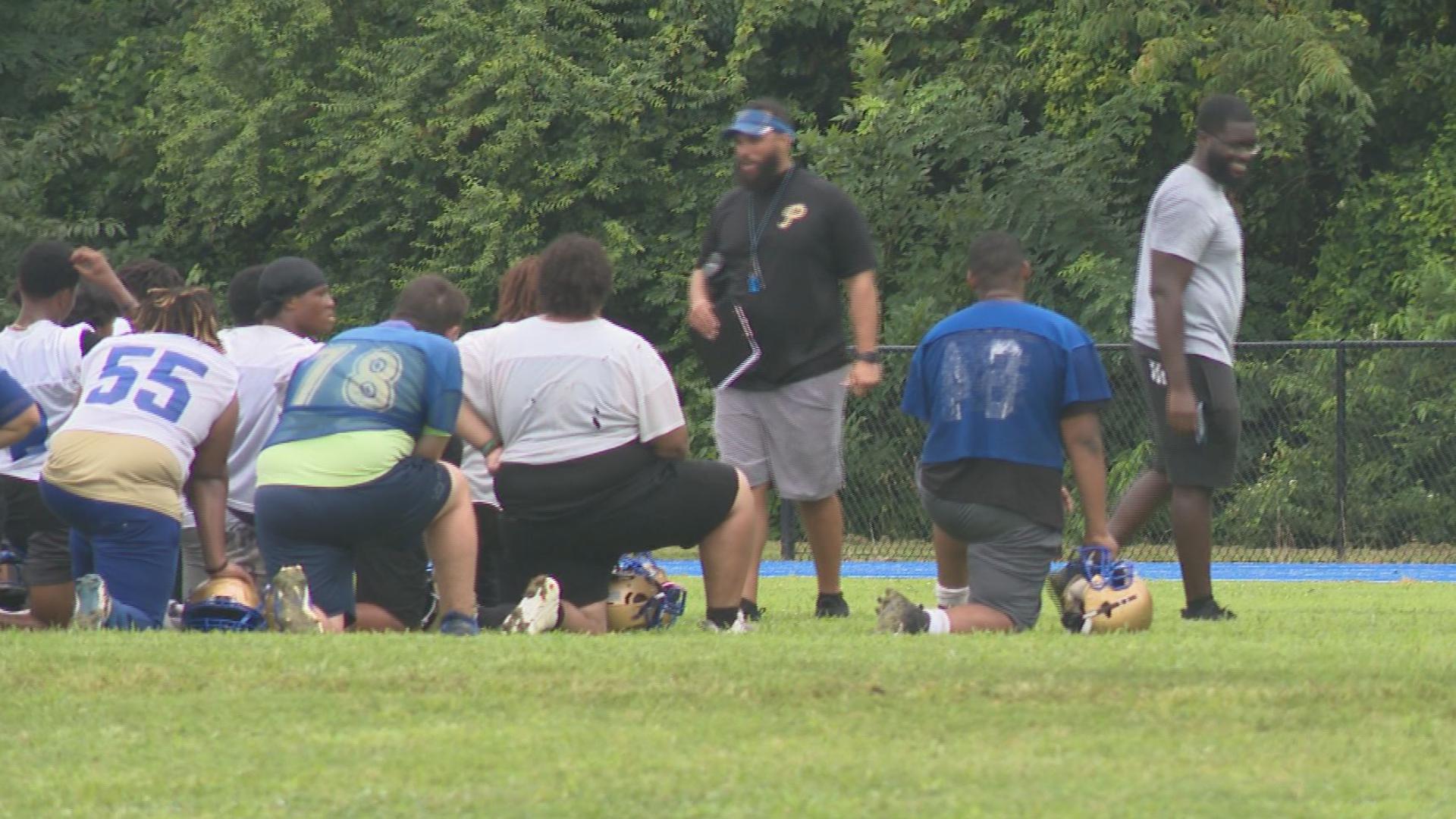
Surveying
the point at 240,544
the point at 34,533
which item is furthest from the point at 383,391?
the point at 34,533

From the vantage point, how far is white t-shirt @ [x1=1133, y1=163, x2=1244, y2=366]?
8875 mm

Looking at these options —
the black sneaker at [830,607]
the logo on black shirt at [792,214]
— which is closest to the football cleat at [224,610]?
the black sneaker at [830,607]

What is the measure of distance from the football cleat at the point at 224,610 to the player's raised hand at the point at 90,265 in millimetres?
1796

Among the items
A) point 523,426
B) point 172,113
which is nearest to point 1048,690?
point 523,426

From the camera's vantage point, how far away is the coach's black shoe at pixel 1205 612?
30.3 feet

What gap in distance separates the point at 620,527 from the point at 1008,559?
1.44 metres

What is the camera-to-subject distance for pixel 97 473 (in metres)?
8.78

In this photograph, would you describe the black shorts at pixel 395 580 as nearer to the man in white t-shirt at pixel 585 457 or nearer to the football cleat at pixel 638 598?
the man in white t-shirt at pixel 585 457

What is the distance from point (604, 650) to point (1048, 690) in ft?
5.01

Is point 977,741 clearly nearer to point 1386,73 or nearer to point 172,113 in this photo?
point 1386,73

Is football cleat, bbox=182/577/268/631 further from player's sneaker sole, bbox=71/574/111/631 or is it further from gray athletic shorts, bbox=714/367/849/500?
gray athletic shorts, bbox=714/367/849/500

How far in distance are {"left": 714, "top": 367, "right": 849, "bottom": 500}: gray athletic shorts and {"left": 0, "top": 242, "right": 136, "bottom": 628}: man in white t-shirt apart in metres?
2.85

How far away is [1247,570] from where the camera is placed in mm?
17328

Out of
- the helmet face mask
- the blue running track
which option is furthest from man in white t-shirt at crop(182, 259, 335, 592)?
the blue running track
